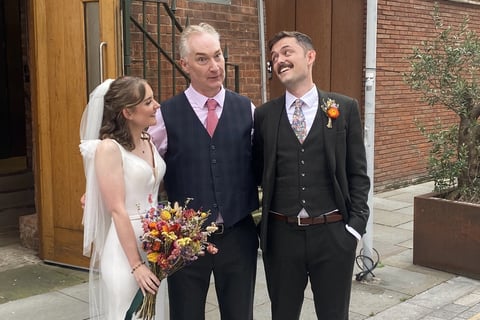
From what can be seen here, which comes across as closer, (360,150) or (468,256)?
(360,150)

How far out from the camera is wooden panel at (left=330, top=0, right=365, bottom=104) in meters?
8.41

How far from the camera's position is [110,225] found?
118 inches

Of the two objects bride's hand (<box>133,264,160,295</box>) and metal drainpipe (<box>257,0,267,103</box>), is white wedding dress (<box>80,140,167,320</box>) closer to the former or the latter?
bride's hand (<box>133,264,160,295</box>)

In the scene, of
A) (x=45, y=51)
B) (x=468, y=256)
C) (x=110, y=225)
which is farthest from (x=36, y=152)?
(x=468, y=256)

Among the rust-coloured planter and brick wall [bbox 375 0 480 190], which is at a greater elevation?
brick wall [bbox 375 0 480 190]

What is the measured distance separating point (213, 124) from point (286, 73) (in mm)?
458

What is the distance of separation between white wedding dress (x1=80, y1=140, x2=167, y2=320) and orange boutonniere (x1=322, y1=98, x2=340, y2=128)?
0.89 meters

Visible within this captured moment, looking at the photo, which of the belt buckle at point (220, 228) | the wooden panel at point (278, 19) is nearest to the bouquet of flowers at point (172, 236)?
the belt buckle at point (220, 228)

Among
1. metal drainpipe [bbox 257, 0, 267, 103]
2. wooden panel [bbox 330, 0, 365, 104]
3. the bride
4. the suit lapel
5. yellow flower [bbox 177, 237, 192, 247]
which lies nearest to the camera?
yellow flower [bbox 177, 237, 192, 247]

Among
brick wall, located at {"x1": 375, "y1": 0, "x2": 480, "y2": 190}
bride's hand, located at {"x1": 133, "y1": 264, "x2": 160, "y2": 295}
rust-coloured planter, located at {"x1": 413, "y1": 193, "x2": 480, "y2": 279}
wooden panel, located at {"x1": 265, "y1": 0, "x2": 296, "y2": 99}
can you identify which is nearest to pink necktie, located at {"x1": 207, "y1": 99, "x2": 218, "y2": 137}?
bride's hand, located at {"x1": 133, "y1": 264, "x2": 160, "y2": 295}

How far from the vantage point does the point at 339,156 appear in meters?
3.15

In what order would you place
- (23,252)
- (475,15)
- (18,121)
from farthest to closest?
(475,15) < (18,121) < (23,252)

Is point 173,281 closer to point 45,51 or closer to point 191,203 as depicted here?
point 191,203

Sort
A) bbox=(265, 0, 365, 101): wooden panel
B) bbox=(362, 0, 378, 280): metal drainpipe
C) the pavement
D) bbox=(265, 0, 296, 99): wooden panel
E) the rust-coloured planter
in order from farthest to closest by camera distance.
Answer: bbox=(265, 0, 365, 101): wooden panel
bbox=(265, 0, 296, 99): wooden panel
the rust-coloured planter
bbox=(362, 0, 378, 280): metal drainpipe
the pavement
